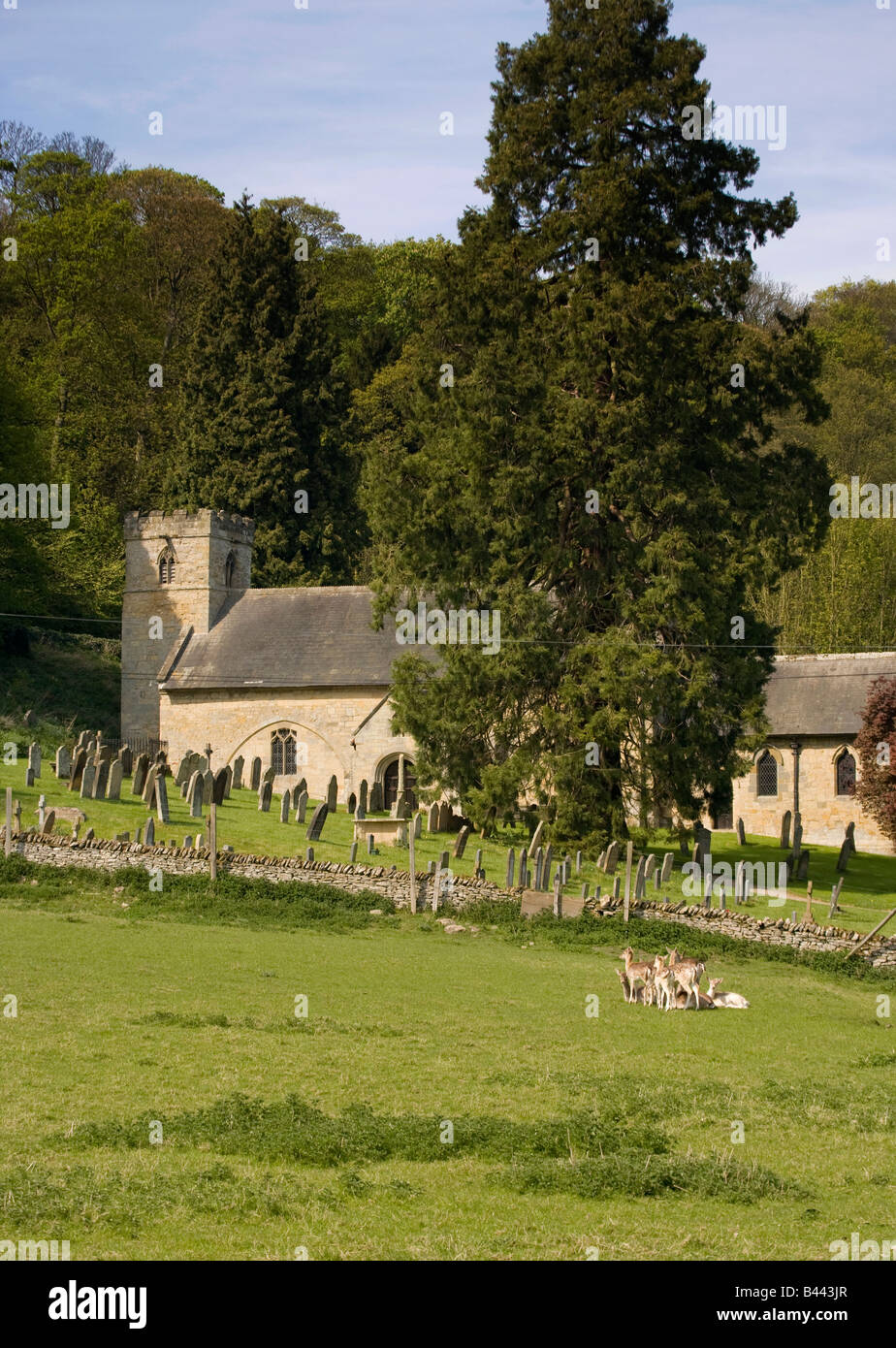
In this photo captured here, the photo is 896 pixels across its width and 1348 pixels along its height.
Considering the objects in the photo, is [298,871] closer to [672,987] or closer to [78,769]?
[78,769]

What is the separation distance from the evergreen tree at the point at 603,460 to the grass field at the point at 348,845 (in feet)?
6.72

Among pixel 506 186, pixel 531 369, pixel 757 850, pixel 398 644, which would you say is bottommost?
pixel 757 850

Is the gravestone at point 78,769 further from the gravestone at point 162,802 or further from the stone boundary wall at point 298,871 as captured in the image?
the stone boundary wall at point 298,871

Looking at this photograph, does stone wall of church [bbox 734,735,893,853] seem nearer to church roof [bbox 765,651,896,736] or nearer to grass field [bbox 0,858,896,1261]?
church roof [bbox 765,651,896,736]

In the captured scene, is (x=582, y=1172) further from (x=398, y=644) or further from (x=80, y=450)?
(x=80, y=450)

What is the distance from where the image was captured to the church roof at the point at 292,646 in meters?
45.5

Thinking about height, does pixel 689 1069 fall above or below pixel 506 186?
below

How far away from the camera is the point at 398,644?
4559cm

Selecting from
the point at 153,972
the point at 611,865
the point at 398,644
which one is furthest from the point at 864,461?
the point at 153,972

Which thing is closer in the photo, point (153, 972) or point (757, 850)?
point (153, 972)

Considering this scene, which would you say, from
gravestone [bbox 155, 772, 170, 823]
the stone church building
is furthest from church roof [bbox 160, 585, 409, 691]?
gravestone [bbox 155, 772, 170, 823]

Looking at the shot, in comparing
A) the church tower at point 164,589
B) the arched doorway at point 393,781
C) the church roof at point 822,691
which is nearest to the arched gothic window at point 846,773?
the church roof at point 822,691

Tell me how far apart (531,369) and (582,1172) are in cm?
2525

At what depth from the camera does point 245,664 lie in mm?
46812
